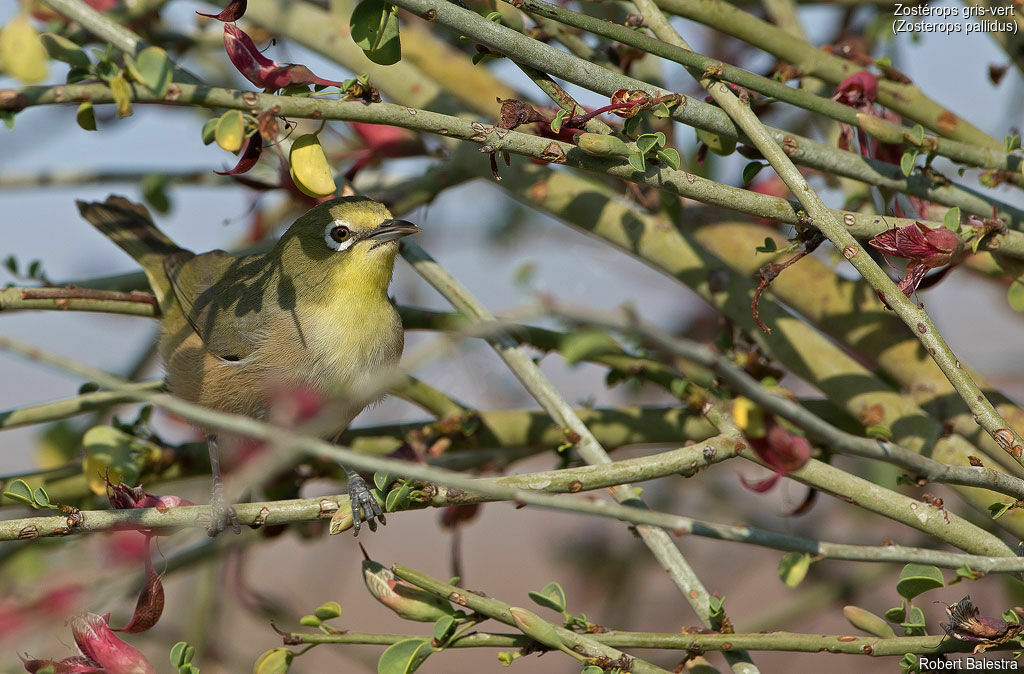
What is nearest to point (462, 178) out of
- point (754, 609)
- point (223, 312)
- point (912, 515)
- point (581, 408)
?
point (581, 408)

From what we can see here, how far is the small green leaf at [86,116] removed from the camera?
5.93 feet

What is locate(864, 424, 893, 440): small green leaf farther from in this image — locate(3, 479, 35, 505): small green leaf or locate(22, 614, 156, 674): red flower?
locate(3, 479, 35, 505): small green leaf

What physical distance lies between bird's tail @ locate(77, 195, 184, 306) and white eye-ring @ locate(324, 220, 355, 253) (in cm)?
106

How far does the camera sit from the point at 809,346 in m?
2.58

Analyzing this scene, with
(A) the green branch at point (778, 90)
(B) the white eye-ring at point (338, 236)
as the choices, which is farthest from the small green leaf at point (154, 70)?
(B) the white eye-ring at point (338, 236)

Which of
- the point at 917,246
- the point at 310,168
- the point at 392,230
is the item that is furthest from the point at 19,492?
the point at 917,246

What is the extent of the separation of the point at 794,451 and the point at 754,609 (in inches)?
258

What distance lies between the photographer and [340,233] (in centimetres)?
314

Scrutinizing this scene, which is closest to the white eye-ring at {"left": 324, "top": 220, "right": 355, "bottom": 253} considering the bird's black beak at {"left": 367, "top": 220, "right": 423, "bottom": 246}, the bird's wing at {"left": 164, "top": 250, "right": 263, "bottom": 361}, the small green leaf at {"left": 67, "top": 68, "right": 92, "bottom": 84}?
the bird's black beak at {"left": 367, "top": 220, "right": 423, "bottom": 246}

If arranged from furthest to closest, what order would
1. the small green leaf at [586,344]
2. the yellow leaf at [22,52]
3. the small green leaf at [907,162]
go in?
the small green leaf at [907,162], the yellow leaf at [22,52], the small green leaf at [586,344]

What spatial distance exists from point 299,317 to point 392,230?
587mm

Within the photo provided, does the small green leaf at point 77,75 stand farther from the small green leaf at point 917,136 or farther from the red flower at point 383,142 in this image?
the small green leaf at point 917,136

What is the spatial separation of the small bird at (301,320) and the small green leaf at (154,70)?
1280 mm

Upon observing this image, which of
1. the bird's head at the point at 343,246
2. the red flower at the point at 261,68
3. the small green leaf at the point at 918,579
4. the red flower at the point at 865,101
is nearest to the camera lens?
the small green leaf at the point at 918,579
